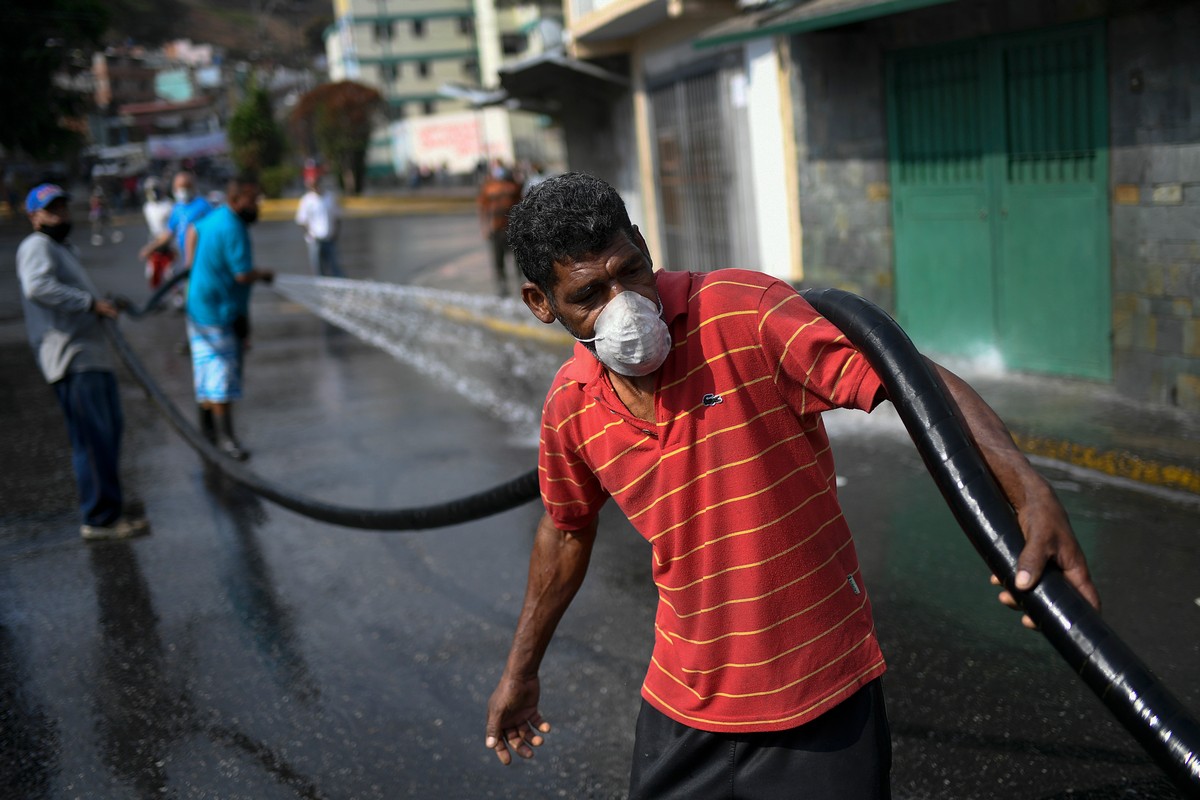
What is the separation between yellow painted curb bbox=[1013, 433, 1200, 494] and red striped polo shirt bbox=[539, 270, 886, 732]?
13.8ft

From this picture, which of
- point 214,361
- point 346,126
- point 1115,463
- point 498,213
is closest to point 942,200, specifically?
point 1115,463

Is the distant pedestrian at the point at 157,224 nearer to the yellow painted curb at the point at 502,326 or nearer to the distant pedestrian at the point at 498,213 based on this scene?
the yellow painted curb at the point at 502,326

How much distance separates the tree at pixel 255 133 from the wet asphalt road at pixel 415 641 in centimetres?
4071

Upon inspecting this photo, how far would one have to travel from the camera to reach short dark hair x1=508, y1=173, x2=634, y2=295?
6.69 ft

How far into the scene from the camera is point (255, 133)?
154 feet

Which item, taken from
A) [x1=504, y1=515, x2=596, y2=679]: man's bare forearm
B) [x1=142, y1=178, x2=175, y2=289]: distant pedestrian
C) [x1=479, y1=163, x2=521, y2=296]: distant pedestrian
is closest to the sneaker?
[x1=504, y1=515, x2=596, y2=679]: man's bare forearm

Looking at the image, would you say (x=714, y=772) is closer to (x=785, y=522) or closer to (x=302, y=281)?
(x=785, y=522)

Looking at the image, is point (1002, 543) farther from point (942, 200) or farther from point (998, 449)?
point (942, 200)

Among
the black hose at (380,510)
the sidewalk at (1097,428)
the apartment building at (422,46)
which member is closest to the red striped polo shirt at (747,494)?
the black hose at (380,510)

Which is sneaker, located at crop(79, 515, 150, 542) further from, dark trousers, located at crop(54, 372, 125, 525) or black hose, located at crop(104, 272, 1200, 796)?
black hose, located at crop(104, 272, 1200, 796)

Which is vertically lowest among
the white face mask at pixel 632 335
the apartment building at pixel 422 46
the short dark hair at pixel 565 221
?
the white face mask at pixel 632 335

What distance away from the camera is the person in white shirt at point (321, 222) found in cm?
1612

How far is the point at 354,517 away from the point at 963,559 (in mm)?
2683

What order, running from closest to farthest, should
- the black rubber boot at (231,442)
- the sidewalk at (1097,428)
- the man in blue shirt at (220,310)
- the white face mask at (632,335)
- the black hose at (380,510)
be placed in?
the white face mask at (632,335), the black hose at (380,510), the sidewalk at (1097,428), the man in blue shirt at (220,310), the black rubber boot at (231,442)
